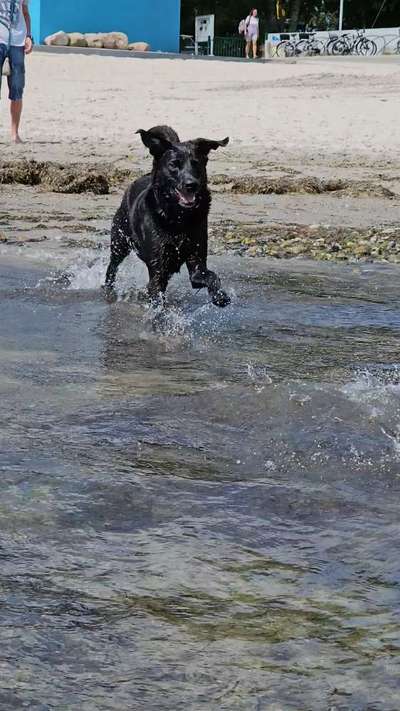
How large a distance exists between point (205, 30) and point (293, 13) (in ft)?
37.2

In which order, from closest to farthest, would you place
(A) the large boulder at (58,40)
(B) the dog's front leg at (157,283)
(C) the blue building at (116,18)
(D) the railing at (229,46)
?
(B) the dog's front leg at (157,283) → (A) the large boulder at (58,40) → (C) the blue building at (116,18) → (D) the railing at (229,46)

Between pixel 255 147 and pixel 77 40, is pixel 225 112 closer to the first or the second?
pixel 255 147

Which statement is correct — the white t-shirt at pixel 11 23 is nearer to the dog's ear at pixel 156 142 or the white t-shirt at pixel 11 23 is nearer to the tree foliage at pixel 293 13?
the dog's ear at pixel 156 142

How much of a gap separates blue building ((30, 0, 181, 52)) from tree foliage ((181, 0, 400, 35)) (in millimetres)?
15005

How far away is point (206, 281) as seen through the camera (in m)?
6.32

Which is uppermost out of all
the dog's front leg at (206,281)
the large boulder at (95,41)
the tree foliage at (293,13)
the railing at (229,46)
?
the tree foliage at (293,13)

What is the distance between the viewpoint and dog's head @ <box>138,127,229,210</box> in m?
6.04

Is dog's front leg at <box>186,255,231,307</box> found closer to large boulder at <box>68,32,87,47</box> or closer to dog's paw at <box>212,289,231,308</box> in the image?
dog's paw at <box>212,289,231,308</box>

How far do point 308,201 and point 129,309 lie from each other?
4868 mm

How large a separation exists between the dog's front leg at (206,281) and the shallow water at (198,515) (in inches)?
9.2

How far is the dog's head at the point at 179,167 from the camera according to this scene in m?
6.04

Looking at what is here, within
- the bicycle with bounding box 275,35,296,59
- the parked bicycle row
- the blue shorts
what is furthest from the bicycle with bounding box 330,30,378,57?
the blue shorts

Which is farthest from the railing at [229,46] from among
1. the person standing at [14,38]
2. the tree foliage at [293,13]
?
the person standing at [14,38]

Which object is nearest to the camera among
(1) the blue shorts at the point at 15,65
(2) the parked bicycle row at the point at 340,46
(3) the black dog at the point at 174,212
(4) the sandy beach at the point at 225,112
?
(3) the black dog at the point at 174,212
